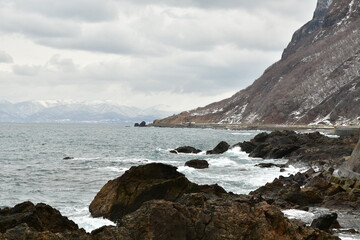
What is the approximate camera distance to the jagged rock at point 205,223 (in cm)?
1234

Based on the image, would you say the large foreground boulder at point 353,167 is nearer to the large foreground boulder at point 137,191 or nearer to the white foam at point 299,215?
the white foam at point 299,215

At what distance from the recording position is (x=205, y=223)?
42.1ft

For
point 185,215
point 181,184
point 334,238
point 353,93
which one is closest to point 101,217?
point 181,184

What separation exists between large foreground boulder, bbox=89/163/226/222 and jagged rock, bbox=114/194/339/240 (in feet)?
32.0

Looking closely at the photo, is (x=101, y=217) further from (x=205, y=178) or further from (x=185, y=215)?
(x=205, y=178)

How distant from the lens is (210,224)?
12734mm

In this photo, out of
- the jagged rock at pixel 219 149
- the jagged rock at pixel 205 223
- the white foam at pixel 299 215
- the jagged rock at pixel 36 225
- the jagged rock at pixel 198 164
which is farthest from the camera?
the jagged rock at pixel 219 149

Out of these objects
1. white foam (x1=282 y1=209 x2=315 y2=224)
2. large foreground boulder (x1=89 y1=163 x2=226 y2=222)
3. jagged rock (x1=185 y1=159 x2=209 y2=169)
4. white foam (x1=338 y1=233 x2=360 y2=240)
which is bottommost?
jagged rock (x1=185 y1=159 x2=209 y2=169)

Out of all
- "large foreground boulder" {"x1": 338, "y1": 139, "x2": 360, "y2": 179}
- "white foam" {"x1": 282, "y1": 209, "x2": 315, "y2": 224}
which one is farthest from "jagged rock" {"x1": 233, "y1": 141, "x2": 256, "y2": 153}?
"white foam" {"x1": 282, "y1": 209, "x2": 315, "y2": 224}

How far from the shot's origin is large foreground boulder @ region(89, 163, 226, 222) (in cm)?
2264

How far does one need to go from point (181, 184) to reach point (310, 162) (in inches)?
1114

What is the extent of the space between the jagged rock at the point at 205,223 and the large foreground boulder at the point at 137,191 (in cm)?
976

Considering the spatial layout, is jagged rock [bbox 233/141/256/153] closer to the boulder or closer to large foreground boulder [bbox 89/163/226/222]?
large foreground boulder [bbox 89/163/226/222]

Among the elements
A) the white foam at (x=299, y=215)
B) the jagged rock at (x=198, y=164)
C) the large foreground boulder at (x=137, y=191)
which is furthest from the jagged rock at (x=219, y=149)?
the white foam at (x=299, y=215)
